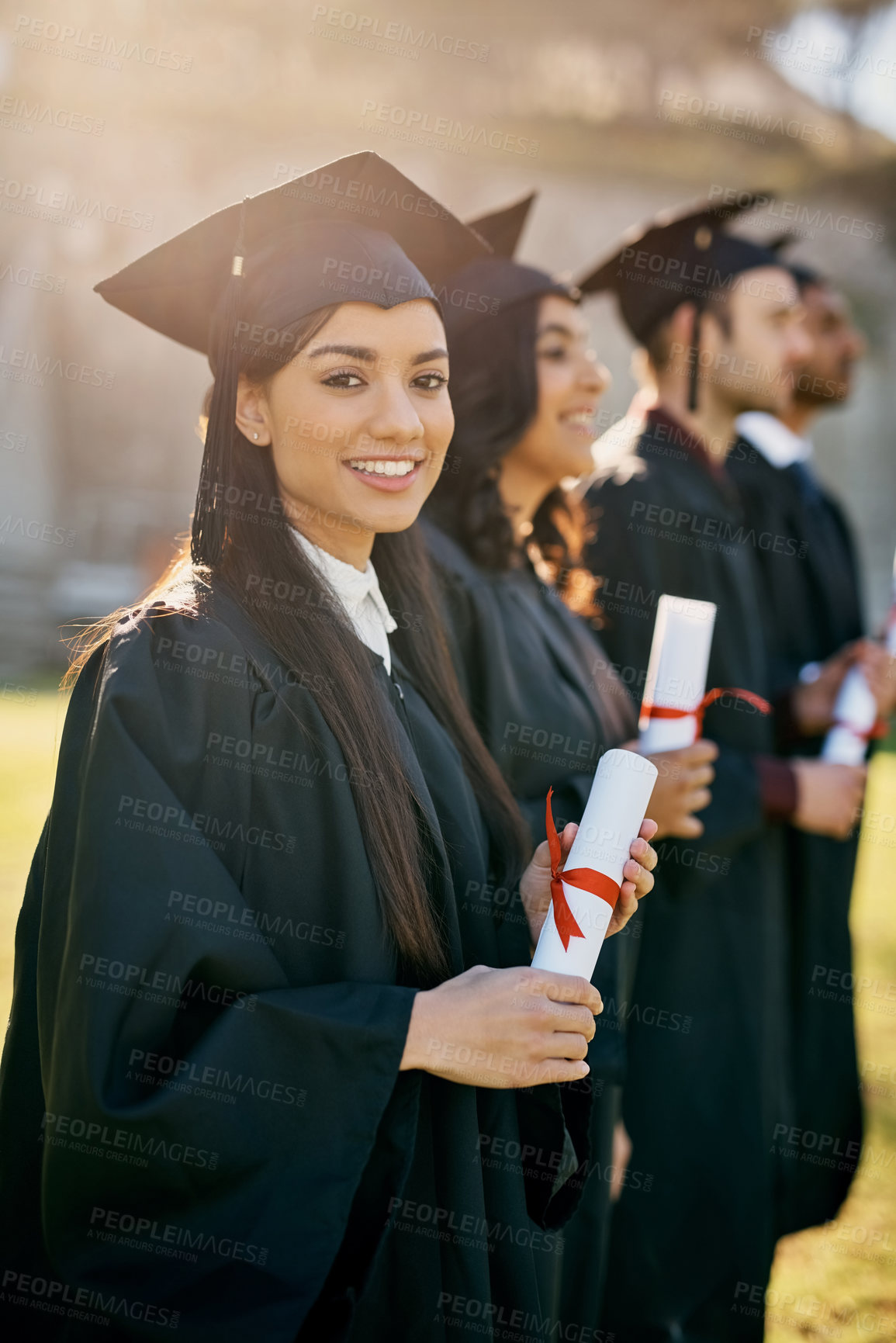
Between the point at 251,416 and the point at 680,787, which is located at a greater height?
the point at 251,416

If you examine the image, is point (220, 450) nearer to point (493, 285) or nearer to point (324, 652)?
point (324, 652)

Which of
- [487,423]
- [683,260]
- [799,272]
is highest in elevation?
[799,272]

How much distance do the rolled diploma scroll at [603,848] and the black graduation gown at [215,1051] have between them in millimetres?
259

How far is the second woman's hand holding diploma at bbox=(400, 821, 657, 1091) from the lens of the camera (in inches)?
66.4

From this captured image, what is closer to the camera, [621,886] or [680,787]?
[621,886]

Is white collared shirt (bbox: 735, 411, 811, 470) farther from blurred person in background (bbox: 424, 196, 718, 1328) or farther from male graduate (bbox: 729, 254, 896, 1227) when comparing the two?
blurred person in background (bbox: 424, 196, 718, 1328)

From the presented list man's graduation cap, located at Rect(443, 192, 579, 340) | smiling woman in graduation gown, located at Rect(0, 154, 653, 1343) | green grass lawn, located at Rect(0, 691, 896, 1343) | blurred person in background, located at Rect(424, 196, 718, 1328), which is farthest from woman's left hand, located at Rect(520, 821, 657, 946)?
man's graduation cap, located at Rect(443, 192, 579, 340)

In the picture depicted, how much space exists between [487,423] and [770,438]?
199 cm

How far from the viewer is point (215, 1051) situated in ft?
5.27

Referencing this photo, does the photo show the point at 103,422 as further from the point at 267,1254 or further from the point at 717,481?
the point at 267,1254

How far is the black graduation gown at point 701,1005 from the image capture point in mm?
3393

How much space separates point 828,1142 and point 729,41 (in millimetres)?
22015

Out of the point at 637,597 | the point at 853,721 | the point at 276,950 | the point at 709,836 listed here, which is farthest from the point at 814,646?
the point at 276,950

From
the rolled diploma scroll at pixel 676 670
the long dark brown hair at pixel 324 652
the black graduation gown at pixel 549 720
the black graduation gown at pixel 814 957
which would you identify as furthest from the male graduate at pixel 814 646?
the long dark brown hair at pixel 324 652
